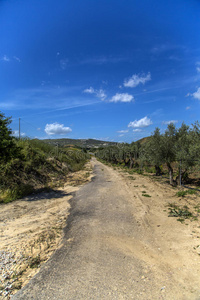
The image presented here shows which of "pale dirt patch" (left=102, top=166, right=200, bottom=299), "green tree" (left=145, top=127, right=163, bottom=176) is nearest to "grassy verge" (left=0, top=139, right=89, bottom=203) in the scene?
"pale dirt patch" (left=102, top=166, right=200, bottom=299)

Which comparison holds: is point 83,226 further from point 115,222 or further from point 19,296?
point 19,296

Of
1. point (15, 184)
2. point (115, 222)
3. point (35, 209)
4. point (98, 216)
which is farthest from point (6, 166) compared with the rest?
point (115, 222)

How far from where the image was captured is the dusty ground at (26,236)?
11.3 feet

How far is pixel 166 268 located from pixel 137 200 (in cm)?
579

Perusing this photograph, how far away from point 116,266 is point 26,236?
121 inches

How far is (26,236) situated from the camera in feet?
16.6

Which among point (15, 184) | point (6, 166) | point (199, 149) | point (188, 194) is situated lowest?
point (188, 194)

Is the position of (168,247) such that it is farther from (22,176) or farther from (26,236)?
(22,176)

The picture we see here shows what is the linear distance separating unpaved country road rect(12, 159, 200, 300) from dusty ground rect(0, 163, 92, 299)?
0.89ft

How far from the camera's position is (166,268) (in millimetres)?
3805

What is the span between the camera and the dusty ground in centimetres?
346

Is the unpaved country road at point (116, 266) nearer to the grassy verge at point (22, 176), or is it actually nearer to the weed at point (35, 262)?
the weed at point (35, 262)

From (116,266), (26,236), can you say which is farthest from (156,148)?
(26,236)

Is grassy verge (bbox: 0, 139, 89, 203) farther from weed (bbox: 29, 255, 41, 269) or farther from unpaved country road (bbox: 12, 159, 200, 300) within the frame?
weed (bbox: 29, 255, 41, 269)
